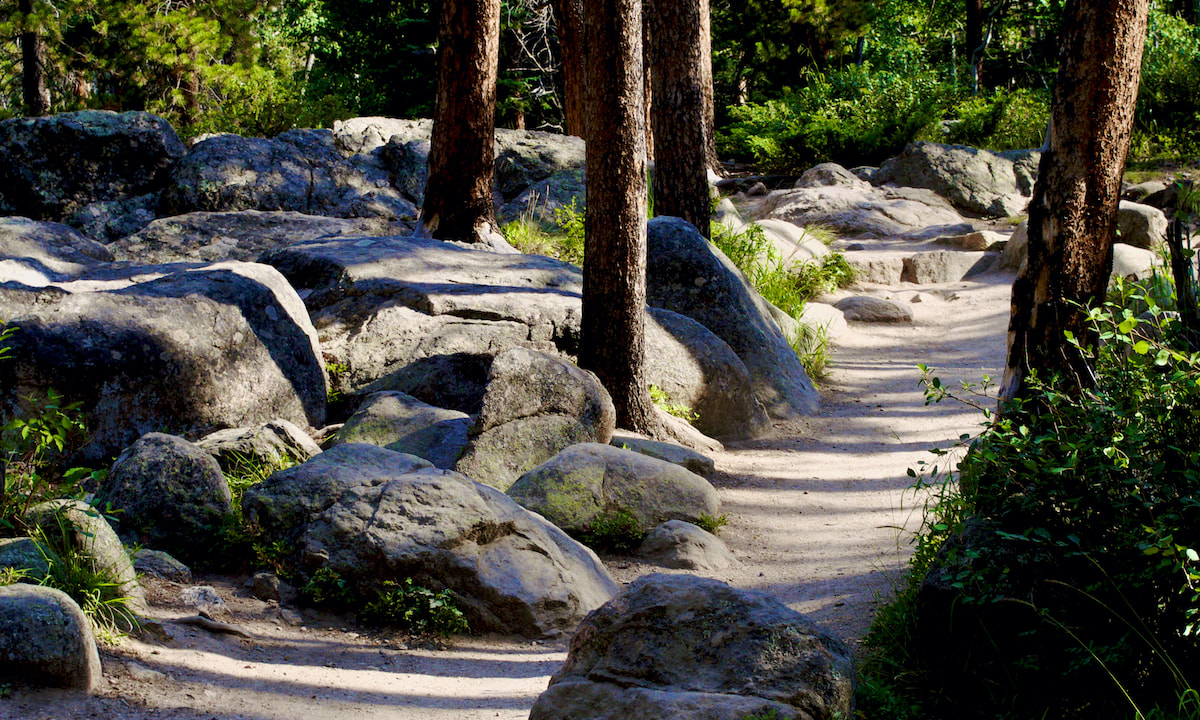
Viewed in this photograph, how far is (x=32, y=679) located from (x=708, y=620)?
2.20 metres

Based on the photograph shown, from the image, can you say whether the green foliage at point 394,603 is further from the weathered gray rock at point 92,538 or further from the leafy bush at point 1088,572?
the leafy bush at point 1088,572

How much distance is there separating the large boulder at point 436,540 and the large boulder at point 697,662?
117 centimetres

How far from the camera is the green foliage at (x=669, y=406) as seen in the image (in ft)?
24.4

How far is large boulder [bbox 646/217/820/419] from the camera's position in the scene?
839cm

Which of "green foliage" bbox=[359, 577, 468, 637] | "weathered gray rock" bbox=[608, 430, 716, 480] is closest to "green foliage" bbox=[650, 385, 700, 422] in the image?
"weathered gray rock" bbox=[608, 430, 716, 480]

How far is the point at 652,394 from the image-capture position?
7398 millimetres

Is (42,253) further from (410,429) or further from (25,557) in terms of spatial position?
(25,557)

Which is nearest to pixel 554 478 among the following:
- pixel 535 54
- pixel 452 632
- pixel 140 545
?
pixel 452 632

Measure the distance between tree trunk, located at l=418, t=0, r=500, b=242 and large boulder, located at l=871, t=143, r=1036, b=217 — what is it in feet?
33.0

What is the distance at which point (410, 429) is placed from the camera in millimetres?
5945

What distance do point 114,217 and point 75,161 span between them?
2.72ft

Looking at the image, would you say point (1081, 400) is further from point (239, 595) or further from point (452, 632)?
point (239, 595)

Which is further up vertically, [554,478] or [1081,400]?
[1081,400]

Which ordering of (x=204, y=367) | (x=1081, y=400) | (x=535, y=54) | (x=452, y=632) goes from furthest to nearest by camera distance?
(x=535, y=54), (x=204, y=367), (x=452, y=632), (x=1081, y=400)
